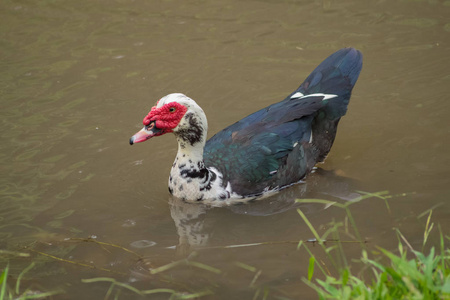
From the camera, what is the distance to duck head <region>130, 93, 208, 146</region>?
4996mm

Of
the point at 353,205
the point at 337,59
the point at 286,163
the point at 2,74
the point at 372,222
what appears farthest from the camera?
the point at 2,74

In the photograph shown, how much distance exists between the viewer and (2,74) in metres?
7.32

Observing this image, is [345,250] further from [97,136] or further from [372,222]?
[97,136]

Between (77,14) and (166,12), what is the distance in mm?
1223

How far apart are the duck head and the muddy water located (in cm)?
63

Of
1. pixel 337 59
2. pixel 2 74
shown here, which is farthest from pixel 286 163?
pixel 2 74

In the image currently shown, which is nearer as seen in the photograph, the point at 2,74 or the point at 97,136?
the point at 97,136

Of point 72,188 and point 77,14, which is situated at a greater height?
point 77,14

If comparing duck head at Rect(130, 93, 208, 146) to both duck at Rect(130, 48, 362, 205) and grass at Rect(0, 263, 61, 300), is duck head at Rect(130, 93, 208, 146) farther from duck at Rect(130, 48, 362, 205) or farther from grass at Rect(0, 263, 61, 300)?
grass at Rect(0, 263, 61, 300)

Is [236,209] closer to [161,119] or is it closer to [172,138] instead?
[161,119]

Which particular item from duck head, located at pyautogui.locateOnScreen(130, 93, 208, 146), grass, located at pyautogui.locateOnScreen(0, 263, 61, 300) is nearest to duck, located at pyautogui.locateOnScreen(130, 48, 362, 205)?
duck head, located at pyautogui.locateOnScreen(130, 93, 208, 146)

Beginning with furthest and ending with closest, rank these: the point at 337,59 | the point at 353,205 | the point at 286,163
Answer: the point at 337,59 → the point at 286,163 → the point at 353,205

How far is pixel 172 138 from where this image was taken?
645 cm

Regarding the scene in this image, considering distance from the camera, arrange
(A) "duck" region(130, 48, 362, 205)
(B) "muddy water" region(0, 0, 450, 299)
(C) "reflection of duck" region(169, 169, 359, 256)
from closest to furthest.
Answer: (B) "muddy water" region(0, 0, 450, 299)
(C) "reflection of duck" region(169, 169, 359, 256)
(A) "duck" region(130, 48, 362, 205)
